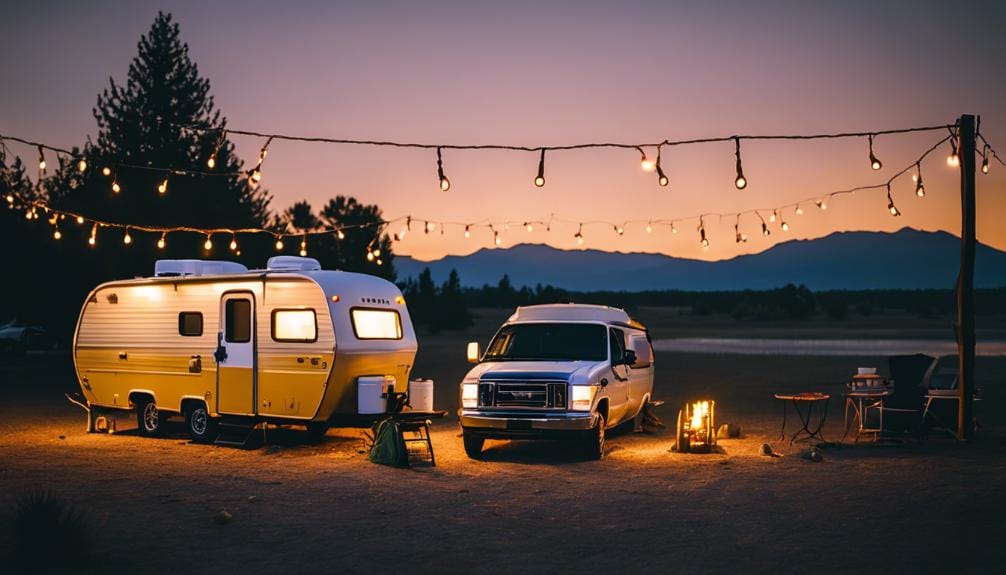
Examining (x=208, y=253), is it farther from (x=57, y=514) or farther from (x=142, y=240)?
(x=57, y=514)

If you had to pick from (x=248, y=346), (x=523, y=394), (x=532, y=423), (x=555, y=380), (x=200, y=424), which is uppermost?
(x=248, y=346)

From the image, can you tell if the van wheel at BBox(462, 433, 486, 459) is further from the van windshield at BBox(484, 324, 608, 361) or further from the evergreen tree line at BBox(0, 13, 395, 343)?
the evergreen tree line at BBox(0, 13, 395, 343)

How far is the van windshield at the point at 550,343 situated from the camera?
14242 mm

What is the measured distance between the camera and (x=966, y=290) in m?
14.8

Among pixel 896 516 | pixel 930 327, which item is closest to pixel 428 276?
pixel 930 327

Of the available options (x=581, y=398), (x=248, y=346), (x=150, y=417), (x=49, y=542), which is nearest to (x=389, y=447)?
(x=581, y=398)

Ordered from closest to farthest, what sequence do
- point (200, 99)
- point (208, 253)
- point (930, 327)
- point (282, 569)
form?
1. point (282, 569)
2. point (208, 253)
3. point (200, 99)
4. point (930, 327)

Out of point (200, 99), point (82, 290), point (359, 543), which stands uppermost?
point (200, 99)

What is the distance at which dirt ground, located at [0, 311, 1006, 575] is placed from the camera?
7.83 metres

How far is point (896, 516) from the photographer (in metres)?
9.34

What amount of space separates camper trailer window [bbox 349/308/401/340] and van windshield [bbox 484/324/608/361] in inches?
70.4

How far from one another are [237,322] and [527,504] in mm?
6991

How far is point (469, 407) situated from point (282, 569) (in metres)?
5.94

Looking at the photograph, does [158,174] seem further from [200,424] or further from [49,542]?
[49,542]
